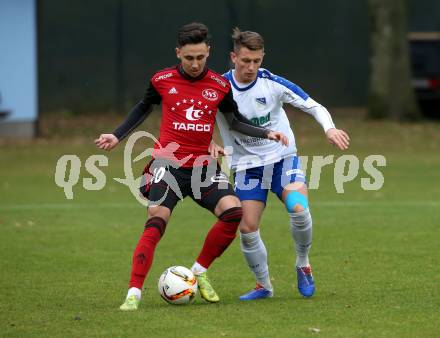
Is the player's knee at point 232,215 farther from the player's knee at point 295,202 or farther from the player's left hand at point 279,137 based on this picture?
the player's left hand at point 279,137

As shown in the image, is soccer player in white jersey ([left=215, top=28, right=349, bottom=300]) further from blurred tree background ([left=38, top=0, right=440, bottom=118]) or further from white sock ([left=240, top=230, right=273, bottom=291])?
blurred tree background ([left=38, top=0, right=440, bottom=118])

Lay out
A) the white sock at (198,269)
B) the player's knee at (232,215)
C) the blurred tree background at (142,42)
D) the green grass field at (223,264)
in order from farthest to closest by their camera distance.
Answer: the blurred tree background at (142,42) → the white sock at (198,269) → the player's knee at (232,215) → the green grass field at (223,264)

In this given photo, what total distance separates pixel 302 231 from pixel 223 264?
196 centimetres

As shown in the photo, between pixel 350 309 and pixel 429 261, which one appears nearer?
pixel 350 309

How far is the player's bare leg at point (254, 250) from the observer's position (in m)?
8.16

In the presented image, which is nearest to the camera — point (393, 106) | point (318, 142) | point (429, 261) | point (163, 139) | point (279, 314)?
point (279, 314)

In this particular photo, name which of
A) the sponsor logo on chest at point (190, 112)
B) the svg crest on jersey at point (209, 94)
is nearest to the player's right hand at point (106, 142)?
the sponsor logo on chest at point (190, 112)

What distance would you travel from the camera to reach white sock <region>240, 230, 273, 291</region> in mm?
8172

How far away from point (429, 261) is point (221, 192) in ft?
9.03

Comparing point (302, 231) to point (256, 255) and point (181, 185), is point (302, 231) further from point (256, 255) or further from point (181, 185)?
point (181, 185)

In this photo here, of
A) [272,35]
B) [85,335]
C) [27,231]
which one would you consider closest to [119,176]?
[27,231]

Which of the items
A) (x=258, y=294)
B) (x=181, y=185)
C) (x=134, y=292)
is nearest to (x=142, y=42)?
(x=258, y=294)

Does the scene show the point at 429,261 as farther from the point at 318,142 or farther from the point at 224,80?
the point at 318,142

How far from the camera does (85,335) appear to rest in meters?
6.75
